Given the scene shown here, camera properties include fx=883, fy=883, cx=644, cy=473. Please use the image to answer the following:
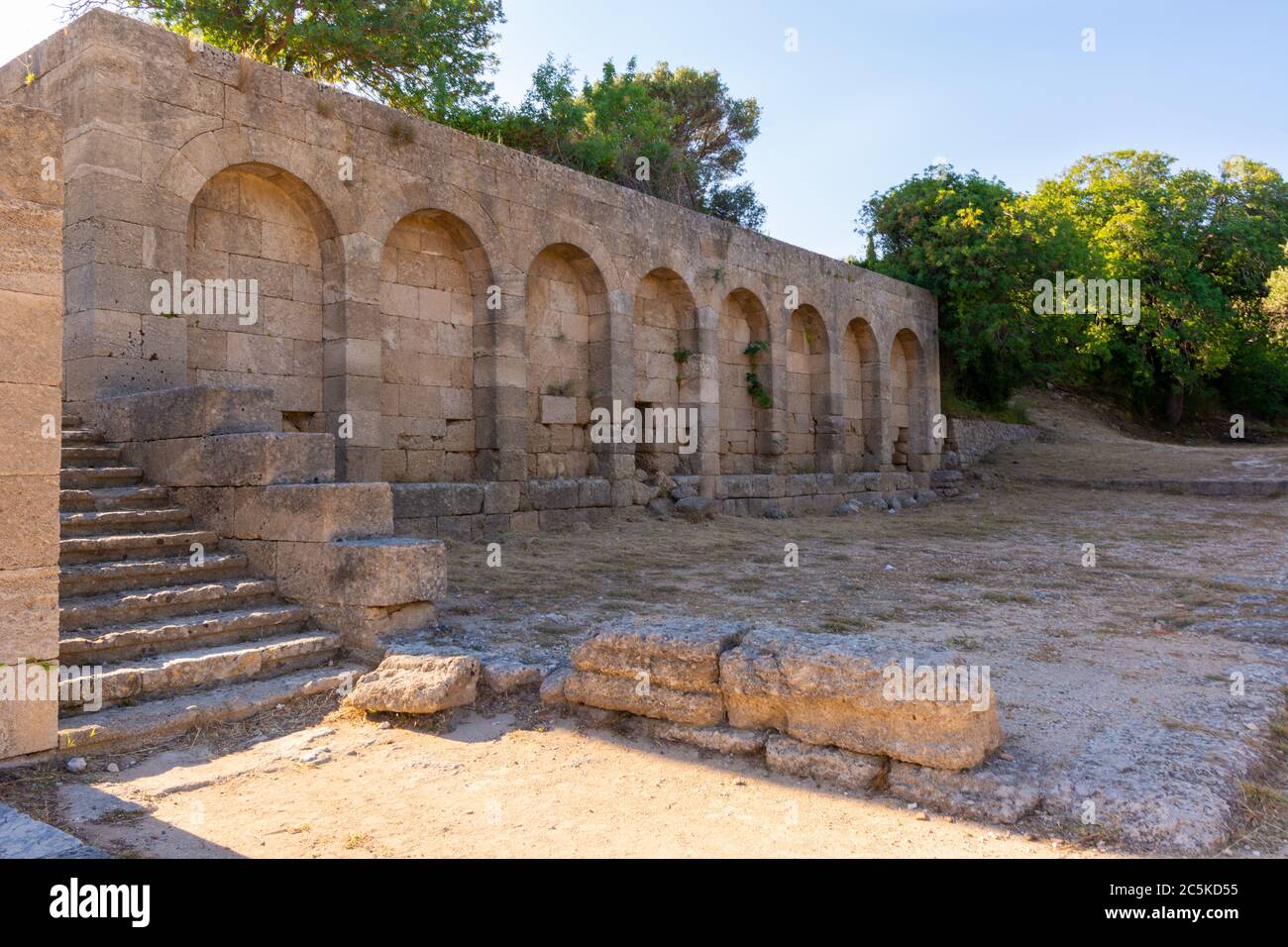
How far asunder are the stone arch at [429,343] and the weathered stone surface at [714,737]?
20.2ft

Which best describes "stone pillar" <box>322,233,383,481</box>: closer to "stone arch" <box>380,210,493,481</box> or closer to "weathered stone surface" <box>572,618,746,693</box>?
"stone arch" <box>380,210,493,481</box>

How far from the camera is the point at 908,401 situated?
63.5 ft

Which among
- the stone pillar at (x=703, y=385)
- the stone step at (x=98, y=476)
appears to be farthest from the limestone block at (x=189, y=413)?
the stone pillar at (x=703, y=385)

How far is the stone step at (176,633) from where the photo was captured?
15.4 ft

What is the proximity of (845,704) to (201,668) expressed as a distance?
345cm

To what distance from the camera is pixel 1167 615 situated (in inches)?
268

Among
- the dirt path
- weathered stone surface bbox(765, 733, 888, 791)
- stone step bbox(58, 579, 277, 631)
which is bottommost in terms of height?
the dirt path

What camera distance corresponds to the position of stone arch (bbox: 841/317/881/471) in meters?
17.6

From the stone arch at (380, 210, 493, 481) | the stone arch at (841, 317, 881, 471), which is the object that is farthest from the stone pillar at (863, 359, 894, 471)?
the stone arch at (380, 210, 493, 481)

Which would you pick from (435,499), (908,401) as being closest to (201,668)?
(435,499)

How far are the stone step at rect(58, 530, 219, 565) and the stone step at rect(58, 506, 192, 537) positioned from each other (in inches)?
2.5
